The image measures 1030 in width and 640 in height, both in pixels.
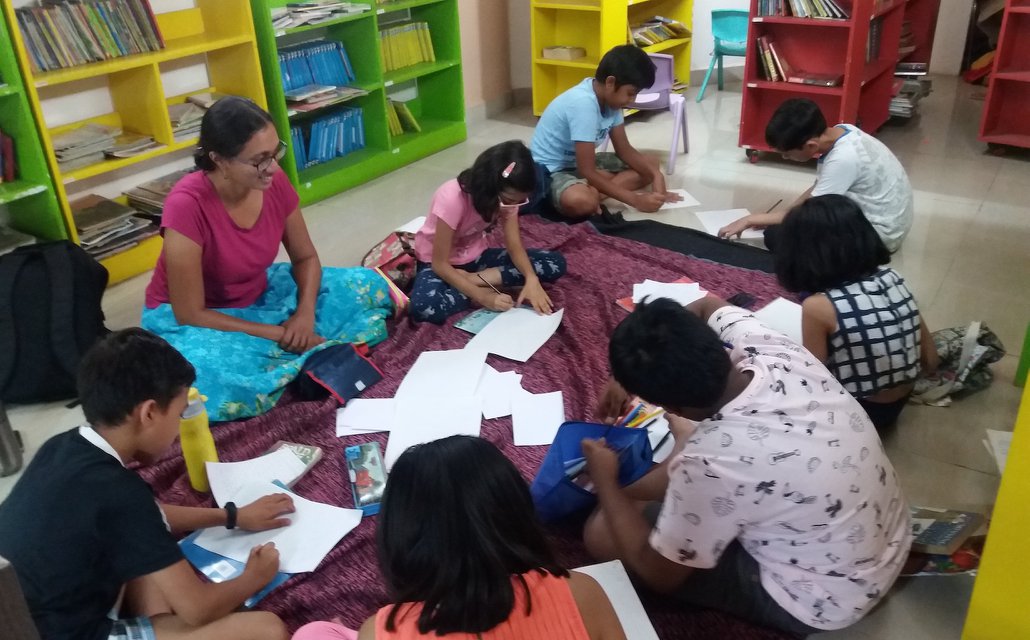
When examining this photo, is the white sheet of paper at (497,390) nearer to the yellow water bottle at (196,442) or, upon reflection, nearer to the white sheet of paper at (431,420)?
the white sheet of paper at (431,420)

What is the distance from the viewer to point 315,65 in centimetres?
437

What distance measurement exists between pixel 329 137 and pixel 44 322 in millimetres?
2171

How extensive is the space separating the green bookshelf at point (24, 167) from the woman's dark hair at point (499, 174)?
1.71 m

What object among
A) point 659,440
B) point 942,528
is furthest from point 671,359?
point 942,528

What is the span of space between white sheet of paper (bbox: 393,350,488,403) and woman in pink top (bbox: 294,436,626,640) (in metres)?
1.28

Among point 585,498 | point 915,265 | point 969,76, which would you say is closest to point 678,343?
point 585,498

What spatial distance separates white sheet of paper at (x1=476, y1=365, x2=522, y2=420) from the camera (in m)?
2.41

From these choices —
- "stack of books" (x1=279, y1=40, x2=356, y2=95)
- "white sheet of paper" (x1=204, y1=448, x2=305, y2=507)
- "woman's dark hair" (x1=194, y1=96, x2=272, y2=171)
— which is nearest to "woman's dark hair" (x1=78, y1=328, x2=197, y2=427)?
"white sheet of paper" (x1=204, y1=448, x2=305, y2=507)

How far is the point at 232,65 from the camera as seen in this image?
3932mm

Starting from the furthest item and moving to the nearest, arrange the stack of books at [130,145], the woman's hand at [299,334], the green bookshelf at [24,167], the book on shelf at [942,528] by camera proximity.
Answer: the stack of books at [130,145] → the green bookshelf at [24,167] → the woman's hand at [299,334] → the book on shelf at [942,528]

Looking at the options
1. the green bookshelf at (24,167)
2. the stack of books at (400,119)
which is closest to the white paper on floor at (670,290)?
the green bookshelf at (24,167)

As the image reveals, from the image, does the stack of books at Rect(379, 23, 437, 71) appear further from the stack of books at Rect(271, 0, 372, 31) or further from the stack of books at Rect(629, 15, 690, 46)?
the stack of books at Rect(629, 15, 690, 46)

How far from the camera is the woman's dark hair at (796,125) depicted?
10.1 feet

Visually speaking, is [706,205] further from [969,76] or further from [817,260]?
[969,76]
